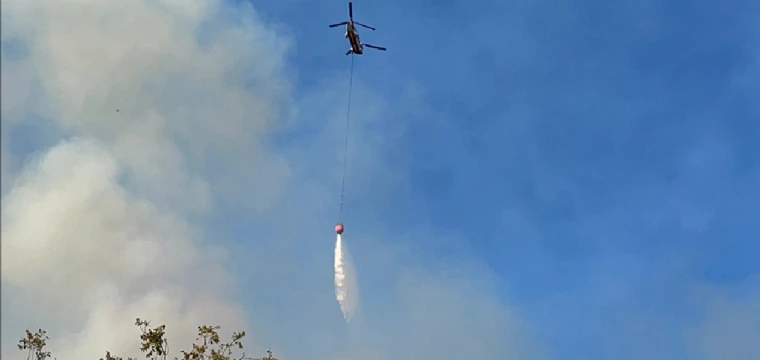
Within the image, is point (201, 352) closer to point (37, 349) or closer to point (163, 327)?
point (163, 327)

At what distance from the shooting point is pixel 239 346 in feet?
155

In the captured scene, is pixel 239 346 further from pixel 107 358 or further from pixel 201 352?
pixel 107 358

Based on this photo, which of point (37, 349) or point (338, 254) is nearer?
point (37, 349)

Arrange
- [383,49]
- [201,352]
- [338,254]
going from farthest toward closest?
[338,254] → [201,352] → [383,49]

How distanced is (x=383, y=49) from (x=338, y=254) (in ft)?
56.7

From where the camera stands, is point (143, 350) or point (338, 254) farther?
point (338, 254)

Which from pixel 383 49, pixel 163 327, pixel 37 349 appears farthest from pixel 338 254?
pixel 37 349

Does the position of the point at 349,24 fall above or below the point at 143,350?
above

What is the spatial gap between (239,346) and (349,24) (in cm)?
2224

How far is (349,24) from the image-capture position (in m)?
43.8

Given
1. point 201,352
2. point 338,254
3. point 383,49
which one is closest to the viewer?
point 383,49

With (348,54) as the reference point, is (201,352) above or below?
below

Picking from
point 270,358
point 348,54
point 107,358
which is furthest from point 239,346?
point 348,54

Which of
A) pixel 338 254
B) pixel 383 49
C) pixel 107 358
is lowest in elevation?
pixel 107 358
